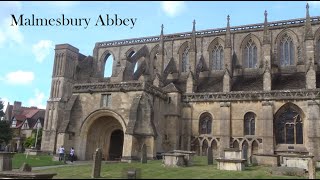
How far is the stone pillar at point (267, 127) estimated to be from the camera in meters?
28.1

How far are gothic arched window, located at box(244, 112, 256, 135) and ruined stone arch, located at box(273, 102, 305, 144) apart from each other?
6.12 ft

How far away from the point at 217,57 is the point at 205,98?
24.3ft

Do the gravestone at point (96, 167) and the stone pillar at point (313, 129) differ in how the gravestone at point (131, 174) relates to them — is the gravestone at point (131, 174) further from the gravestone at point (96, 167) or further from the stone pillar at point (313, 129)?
the stone pillar at point (313, 129)

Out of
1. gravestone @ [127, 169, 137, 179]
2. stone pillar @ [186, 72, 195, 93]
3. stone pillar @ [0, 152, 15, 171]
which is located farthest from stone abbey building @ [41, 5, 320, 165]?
gravestone @ [127, 169, 137, 179]

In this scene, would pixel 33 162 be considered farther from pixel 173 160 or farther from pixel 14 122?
pixel 14 122

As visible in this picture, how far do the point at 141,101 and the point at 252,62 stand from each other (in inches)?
594

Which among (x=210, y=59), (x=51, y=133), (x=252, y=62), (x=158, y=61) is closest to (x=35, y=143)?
(x=51, y=133)

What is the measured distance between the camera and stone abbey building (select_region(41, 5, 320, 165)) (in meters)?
26.8

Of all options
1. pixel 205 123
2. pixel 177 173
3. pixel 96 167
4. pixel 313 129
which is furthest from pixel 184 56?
pixel 96 167

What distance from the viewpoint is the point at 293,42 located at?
34.0m

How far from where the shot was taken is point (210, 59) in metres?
37.3

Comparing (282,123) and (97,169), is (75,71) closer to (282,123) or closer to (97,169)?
(282,123)

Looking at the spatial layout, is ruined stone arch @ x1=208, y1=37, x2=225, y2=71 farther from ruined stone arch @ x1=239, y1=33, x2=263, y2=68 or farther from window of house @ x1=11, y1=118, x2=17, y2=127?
window of house @ x1=11, y1=118, x2=17, y2=127

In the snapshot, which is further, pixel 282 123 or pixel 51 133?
pixel 51 133
